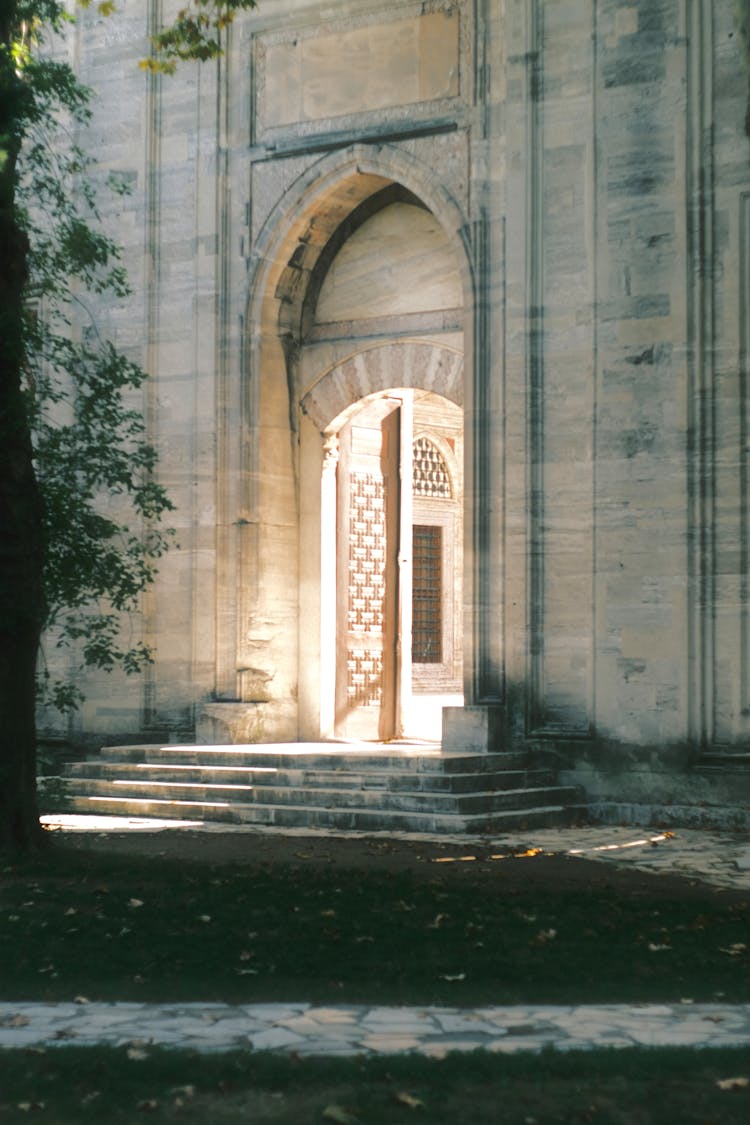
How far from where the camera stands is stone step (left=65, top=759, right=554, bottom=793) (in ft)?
41.8

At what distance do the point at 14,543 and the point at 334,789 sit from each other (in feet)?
13.6

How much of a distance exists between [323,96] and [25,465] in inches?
272

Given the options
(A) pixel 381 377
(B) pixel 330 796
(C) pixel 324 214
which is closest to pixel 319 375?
(A) pixel 381 377

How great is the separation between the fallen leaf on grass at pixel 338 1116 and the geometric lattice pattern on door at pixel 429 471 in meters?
21.3

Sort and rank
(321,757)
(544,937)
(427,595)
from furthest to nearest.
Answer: (427,595) → (321,757) → (544,937)

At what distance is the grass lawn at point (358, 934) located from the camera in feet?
21.5

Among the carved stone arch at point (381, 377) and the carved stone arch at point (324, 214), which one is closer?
the carved stone arch at point (324, 214)

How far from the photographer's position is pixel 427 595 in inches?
1009

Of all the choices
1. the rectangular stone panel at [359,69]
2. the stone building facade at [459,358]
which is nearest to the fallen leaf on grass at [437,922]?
the stone building facade at [459,358]

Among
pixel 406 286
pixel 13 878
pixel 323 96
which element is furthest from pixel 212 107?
pixel 13 878

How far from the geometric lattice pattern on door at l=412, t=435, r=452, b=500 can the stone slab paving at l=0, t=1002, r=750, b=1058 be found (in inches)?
783

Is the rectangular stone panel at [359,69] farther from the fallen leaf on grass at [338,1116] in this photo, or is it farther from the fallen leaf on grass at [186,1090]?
the fallen leaf on grass at [338,1116]

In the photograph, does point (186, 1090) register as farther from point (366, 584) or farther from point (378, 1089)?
point (366, 584)

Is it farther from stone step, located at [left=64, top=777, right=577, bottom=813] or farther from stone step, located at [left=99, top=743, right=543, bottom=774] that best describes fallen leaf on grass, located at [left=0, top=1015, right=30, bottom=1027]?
stone step, located at [left=99, top=743, right=543, bottom=774]
